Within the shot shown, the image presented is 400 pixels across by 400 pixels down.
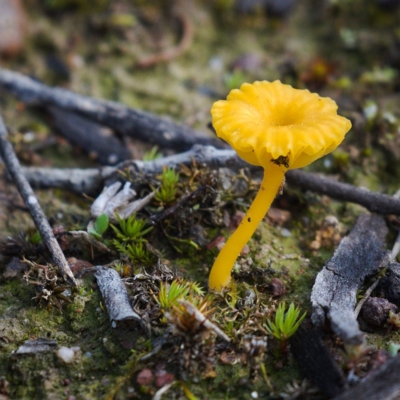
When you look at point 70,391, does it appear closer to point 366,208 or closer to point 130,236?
point 130,236

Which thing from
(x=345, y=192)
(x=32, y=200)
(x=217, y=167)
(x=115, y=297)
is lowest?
(x=115, y=297)

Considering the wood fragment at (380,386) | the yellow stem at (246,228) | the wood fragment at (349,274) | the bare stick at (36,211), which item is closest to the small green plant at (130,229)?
the bare stick at (36,211)

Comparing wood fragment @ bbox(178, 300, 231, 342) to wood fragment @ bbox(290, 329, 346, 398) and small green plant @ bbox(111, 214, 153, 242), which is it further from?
small green plant @ bbox(111, 214, 153, 242)

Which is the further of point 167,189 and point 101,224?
point 167,189

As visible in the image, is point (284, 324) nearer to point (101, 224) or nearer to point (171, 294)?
point (171, 294)

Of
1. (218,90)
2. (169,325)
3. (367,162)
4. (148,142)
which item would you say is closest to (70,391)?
(169,325)

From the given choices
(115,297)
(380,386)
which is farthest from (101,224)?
(380,386)
